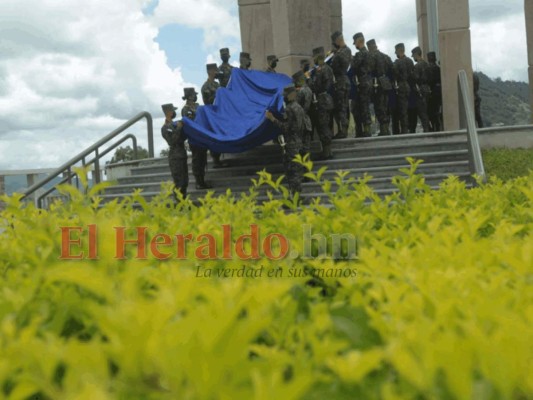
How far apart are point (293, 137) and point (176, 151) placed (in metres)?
2.20

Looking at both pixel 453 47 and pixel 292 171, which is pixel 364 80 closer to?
pixel 453 47

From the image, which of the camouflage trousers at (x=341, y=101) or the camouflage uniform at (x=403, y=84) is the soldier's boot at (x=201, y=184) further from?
→ the camouflage uniform at (x=403, y=84)

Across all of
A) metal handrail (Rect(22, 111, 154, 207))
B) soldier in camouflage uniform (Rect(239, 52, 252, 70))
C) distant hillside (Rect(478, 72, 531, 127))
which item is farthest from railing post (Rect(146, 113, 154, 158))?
distant hillside (Rect(478, 72, 531, 127))

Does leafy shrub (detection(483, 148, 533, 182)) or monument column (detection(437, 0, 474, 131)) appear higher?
monument column (detection(437, 0, 474, 131))

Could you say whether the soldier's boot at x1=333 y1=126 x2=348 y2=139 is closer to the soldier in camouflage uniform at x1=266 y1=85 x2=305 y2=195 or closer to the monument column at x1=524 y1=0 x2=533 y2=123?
the soldier in camouflage uniform at x1=266 y1=85 x2=305 y2=195

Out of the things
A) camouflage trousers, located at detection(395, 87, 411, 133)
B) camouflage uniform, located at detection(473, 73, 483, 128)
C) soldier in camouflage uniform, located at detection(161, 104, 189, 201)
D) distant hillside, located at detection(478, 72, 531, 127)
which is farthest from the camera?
distant hillside, located at detection(478, 72, 531, 127)

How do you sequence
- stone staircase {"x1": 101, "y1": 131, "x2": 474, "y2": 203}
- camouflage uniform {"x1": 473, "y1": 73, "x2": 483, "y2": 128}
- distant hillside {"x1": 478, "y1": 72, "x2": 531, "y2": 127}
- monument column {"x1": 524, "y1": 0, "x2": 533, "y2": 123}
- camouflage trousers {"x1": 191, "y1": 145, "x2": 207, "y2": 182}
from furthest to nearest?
distant hillside {"x1": 478, "y1": 72, "x2": 531, "y2": 127}, monument column {"x1": 524, "y1": 0, "x2": 533, "y2": 123}, camouflage uniform {"x1": 473, "y1": 73, "x2": 483, "y2": 128}, camouflage trousers {"x1": 191, "y1": 145, "x2": 207, "y2": 182}, stone staircase {"x1": 101, "y1": 131, "x2": 474, "y2": 203}

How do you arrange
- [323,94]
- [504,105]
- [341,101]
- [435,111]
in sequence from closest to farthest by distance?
[323,94]
[341,101]
[435,111]
[504,105]

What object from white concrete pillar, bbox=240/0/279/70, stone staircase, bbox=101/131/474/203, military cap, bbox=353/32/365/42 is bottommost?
stone staircase, bbox=101/131/474/203

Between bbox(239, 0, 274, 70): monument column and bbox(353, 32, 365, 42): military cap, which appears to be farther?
bbox(239, 0, 274, 70): monument column

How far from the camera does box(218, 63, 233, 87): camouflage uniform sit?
12.3 metres

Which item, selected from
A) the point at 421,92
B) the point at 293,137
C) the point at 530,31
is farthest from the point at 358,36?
the point at 530,31

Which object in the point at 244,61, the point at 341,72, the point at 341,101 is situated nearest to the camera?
the point at 341,72

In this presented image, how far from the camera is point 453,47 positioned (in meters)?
12.7
